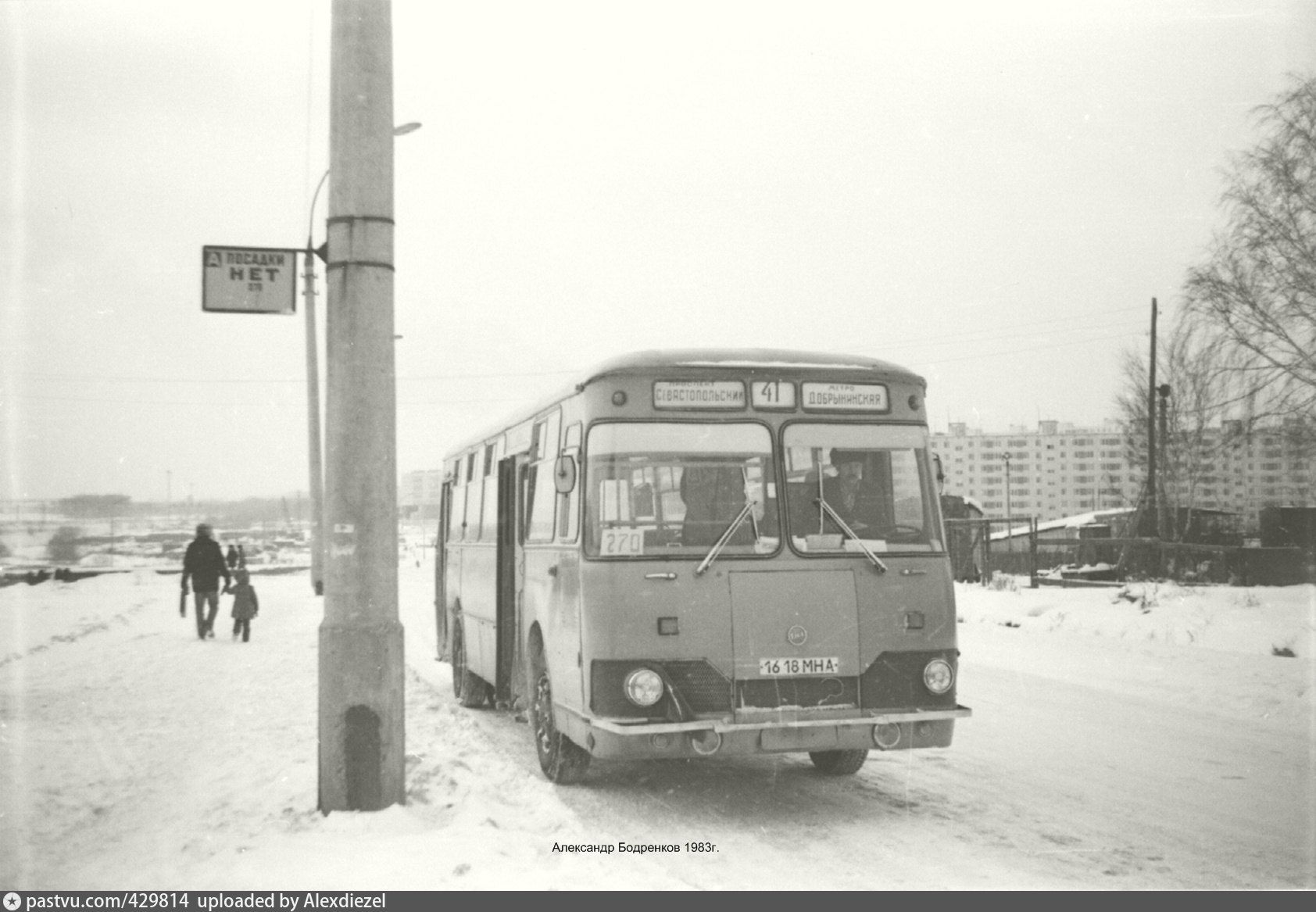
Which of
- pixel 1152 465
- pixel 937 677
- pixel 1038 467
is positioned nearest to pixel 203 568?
pixel 937 677

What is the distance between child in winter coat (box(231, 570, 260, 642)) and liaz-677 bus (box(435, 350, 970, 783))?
1218cm

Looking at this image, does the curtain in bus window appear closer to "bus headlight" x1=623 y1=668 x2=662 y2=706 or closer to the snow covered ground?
the snow covered ground

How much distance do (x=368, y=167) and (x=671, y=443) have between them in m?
2.46

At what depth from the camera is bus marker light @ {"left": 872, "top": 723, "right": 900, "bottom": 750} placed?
23.1 feet

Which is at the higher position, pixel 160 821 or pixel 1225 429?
pixel 1225 429

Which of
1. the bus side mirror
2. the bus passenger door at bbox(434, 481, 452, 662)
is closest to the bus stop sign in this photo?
the bus side mirror

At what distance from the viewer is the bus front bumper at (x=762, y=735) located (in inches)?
269

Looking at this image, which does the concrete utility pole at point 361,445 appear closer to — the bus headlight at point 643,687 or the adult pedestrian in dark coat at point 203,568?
the bus headlight at point 643,687

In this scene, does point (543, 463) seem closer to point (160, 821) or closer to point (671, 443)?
point (671, 443)

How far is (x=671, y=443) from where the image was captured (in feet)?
24.0

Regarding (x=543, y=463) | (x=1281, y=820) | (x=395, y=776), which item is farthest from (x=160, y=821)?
(x=1281, y=820)

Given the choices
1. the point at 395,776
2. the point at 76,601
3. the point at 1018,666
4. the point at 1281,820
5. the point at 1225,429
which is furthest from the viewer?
the point at 1225,429

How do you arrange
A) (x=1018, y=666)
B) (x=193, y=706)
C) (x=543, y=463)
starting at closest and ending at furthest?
(x=543, y=463) → (x=193, y=706) → (x=1018, y=666)

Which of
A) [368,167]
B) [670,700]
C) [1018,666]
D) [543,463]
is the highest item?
[368,167]
